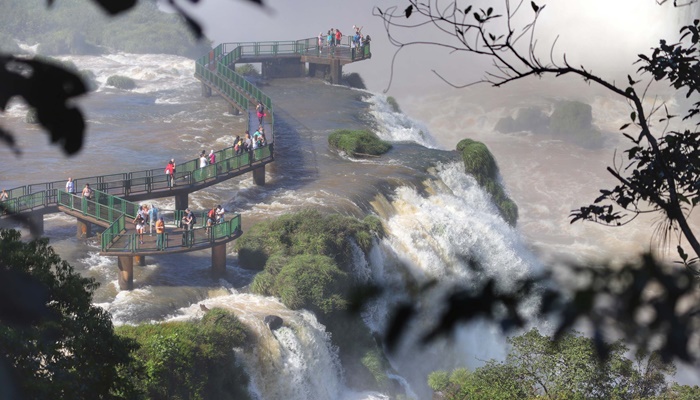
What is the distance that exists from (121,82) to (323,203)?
26237mm

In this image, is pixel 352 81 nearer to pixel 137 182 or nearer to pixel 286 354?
pixel 137 182

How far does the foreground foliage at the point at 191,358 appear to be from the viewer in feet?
51.2

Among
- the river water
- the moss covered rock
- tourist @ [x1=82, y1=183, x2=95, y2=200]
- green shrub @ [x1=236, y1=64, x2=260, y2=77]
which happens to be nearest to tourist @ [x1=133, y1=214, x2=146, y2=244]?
the river water

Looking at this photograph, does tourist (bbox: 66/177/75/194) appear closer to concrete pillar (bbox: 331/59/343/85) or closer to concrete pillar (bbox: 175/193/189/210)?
concrete pillar (bbox: 175/193/189/210)

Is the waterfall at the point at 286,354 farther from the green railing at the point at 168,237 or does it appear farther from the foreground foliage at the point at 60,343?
the foreground foliage at the point at 60,343

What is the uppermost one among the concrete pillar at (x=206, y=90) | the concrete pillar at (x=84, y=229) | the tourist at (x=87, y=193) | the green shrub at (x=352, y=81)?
the green shrub at (x=352, y=81)

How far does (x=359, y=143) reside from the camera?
33594mm

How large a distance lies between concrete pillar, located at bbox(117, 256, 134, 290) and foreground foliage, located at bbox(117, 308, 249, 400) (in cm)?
254

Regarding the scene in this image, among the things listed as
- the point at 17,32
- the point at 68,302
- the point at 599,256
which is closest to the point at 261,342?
the point at 68,302

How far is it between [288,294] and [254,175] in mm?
9757

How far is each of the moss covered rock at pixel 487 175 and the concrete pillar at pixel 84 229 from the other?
591 inches

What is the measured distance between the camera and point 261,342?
61.2 feet

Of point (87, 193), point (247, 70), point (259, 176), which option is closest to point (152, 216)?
point (87, 193)

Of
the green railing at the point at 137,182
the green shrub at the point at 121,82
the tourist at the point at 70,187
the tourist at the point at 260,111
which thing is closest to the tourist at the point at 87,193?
the green railing at the point at 137,182
